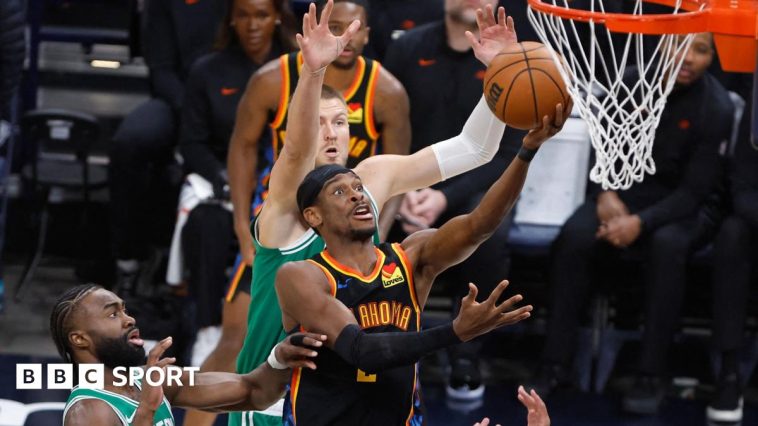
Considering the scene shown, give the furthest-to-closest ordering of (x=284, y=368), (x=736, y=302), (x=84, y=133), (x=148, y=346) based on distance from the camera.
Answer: (x=84, y=133) < (x=148, y=346) < (x=736, y=302) < (x=284, y=368)

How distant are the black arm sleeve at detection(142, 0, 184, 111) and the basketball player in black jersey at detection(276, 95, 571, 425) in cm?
331

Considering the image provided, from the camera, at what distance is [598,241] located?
6547 millimetres

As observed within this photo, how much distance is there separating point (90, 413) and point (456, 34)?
3389 mm

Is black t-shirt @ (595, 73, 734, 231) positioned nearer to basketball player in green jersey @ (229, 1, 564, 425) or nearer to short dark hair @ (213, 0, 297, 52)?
short dark hair @ (213, 0, 297, 52)

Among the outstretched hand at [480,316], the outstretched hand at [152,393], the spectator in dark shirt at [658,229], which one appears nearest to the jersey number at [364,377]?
the outstretched hand at [480,316]

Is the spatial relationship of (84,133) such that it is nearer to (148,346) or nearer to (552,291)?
(148,346)

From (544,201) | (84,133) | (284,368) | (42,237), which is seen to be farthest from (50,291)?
(284,368)

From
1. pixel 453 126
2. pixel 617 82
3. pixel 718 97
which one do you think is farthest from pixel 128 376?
pixel 718 97

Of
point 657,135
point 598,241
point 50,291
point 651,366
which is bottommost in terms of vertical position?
point 50,291

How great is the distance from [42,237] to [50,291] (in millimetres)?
329

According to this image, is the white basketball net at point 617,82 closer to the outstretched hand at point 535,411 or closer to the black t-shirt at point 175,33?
the outstretched hand at point 535,411

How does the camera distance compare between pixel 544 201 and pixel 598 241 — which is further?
pixel 544 201

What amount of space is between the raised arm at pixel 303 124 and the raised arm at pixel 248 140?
4.51 feet

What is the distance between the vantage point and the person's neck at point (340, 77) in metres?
5.82
